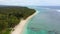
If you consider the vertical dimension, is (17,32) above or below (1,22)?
below

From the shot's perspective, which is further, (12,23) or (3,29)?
(12,23)

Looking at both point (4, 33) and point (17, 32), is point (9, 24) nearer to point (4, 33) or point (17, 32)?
point (17, 32)

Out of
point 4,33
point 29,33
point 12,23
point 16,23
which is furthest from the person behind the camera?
point 16,23

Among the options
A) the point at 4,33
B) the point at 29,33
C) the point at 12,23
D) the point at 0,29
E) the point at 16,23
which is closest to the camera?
the point at 4,33

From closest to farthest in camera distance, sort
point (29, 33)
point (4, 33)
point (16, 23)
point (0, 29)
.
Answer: point (4, 33)
point (0, 29)
point (29, 33)
point (16, 23)

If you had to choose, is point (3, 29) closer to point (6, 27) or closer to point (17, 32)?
point (6, 27)

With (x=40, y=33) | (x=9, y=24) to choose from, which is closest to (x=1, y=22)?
(x=9, y=24)

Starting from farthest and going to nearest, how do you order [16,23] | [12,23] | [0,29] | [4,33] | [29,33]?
[16,23], [12,23], [29,33], [0,29], [4,33]

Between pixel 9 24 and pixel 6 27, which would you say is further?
pixel 9 24

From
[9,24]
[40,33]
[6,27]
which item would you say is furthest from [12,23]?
[40,33]
